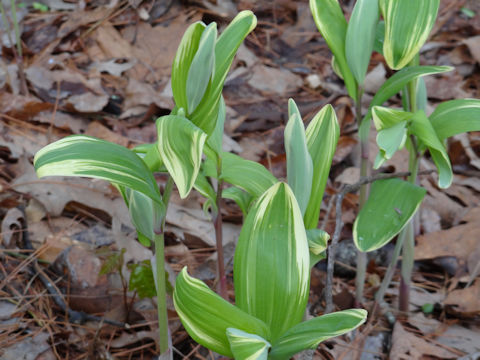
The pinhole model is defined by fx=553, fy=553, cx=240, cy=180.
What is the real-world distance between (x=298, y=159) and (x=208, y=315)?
1.13 ft

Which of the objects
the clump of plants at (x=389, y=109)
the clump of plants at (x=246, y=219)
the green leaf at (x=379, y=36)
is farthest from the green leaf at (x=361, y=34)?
the clump of plants at (x=246, y=219)

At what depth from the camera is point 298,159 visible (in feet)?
3.46

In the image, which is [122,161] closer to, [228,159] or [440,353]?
[228,159]

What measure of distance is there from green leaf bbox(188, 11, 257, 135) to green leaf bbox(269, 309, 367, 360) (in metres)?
0.38

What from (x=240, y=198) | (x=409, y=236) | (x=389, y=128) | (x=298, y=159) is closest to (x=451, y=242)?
(x=409, y=236)

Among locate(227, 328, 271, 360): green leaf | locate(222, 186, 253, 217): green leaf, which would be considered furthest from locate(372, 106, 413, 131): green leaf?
locate(227, 328, 271, 360): green leaf

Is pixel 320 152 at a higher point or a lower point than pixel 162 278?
higher

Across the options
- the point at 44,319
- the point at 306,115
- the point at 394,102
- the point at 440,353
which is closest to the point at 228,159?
the point at 44,319

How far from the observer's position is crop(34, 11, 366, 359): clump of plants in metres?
0.85

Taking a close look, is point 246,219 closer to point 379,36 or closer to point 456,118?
point 456,118

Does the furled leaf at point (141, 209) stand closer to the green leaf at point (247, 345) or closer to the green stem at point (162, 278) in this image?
the green stem at point (162, 278)

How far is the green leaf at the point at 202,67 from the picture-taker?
34.0 inches

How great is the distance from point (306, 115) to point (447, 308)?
1.17 metres

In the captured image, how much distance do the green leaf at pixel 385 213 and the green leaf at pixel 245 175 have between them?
23 cm
